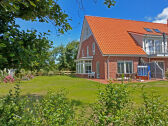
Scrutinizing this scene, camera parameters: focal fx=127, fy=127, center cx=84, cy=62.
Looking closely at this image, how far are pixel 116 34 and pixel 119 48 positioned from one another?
10.5 feet

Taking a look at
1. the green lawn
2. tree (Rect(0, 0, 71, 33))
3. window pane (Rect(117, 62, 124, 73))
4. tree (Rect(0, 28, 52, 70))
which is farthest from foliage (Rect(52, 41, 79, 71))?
tree (Rect(0, 28, 52, 70))

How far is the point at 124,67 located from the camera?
16344mm

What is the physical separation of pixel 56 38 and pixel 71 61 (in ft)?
106

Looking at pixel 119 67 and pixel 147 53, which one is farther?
pixel 147 53

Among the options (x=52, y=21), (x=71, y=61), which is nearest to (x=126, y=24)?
(x=71, y=61)

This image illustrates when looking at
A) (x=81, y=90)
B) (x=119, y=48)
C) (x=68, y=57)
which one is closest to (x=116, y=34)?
(x=119, y=48)

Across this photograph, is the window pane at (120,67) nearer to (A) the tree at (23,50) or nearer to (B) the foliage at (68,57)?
(A) the tree at (23,50)

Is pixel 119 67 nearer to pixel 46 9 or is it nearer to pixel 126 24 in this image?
pixel 126 24

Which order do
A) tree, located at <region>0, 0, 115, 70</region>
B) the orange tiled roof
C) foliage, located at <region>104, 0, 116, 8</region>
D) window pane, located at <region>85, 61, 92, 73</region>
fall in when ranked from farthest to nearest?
window pane, located at <region>85, 61, 92, 73</region>, the orange tiled roof, foliage, located at <region>104, 0, 116, 8</region>, tree, located at <region>0, 0, 115, 70</region>

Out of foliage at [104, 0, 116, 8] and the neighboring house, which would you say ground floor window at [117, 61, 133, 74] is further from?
foliage at [104, 0, 116, 8]

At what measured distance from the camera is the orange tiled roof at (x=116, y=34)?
16.7 meters

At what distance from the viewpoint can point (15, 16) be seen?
313 cm

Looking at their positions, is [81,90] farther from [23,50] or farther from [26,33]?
[23,50]

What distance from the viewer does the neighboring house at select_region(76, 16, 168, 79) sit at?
16016 mm
